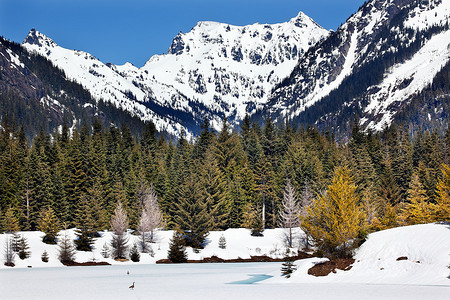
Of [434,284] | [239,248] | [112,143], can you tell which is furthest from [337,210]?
[112,143]

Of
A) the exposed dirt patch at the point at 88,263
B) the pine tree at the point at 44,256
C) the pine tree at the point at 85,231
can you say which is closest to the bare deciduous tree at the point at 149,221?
the pine tree at the point at 85,231

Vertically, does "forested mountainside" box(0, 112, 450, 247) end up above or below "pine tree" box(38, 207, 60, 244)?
above

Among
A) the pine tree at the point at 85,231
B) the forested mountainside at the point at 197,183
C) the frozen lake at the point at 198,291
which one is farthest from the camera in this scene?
the forested mountainside at the point at 197,183

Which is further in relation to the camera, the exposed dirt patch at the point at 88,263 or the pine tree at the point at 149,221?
the pine tree at the point at 149,221

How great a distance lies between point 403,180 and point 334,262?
63.7 m

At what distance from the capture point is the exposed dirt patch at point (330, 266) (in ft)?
108

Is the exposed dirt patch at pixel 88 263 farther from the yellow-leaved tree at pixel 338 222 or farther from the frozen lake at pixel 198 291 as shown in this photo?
the yellow-leaved tree at pixel 338 222

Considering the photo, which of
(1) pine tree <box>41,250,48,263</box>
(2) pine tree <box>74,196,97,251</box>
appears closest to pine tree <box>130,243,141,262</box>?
(2) pine tree <box>74,196,97,251</box>

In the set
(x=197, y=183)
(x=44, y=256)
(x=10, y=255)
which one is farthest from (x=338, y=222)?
(x=10, y=255)

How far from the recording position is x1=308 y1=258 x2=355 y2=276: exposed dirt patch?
32.9 meters

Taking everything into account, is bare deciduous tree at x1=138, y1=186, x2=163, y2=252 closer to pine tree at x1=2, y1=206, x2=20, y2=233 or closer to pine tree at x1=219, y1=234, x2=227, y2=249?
pine tree at x1=219, y1=234, x2=227, y2=249

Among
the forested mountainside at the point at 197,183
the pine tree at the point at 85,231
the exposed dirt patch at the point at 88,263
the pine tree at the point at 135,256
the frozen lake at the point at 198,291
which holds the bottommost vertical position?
the exposed dirt patch at the point at 88,263

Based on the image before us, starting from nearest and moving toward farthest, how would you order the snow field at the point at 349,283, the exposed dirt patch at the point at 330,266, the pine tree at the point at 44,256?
1. the snow field at the point at 349,283
2. the exposed dirt patch at the point at 330,266
3. the pine tree at the point at 44,256

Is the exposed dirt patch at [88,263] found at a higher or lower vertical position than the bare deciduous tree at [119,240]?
lower
